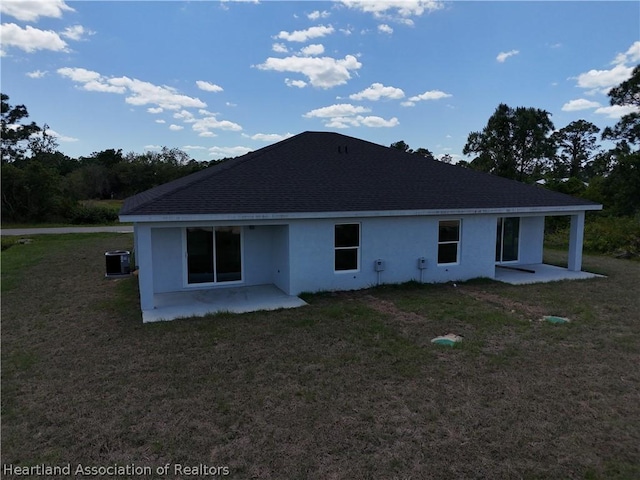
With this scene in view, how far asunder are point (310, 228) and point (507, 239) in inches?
320

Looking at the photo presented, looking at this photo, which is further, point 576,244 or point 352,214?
point 576,244

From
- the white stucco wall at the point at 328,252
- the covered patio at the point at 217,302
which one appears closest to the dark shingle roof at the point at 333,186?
the white stucco wall at the point at 328,252

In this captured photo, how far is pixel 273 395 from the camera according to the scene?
17.0ft

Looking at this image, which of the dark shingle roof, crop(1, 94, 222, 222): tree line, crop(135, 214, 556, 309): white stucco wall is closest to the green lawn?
crop(135, 214, 556, 309): white stucco wall

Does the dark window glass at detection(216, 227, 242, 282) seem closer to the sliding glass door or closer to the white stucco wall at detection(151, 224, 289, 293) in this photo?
the white stucco wall at detection(151, 224, 289, 293)

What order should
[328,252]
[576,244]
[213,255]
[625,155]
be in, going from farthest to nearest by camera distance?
[625,155] < [576,244] < [213,255] < [328,252]

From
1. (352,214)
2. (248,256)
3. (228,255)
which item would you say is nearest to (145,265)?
(228,255)

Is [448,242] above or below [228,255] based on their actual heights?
above

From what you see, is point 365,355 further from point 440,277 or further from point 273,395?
point 440,277

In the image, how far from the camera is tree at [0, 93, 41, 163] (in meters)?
43.6

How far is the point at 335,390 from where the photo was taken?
5.32 metres

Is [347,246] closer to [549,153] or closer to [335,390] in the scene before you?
[335,390]

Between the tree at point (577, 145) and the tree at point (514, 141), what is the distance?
18411 mm

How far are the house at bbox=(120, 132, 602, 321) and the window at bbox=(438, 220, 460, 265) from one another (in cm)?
3
